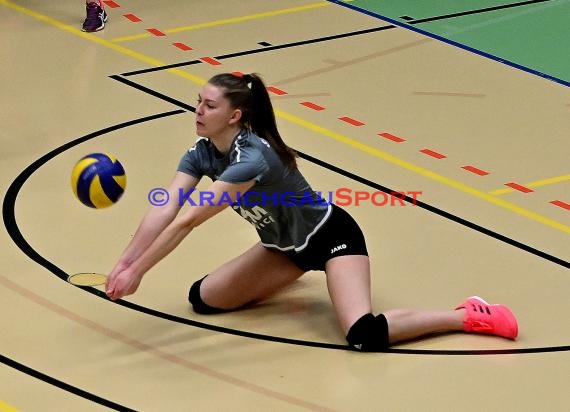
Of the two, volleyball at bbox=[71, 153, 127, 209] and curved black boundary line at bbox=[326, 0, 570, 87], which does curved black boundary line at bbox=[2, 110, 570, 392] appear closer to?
volleyball at bbox=[71, 153, 127, 209]

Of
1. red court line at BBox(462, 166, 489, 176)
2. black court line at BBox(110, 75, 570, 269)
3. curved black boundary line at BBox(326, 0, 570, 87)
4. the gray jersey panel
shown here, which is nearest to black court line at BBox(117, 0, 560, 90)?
curved black boundary line at BBox(326, 0, 570, 87)

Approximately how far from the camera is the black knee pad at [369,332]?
6.24 metres

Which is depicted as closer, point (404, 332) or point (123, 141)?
point (404, 332)

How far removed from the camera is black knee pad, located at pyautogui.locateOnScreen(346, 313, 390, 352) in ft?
20.5

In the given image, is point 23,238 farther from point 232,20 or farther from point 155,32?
point 232,20

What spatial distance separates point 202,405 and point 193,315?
926 millimetres

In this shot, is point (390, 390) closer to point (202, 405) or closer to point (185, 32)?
point (202, 405)

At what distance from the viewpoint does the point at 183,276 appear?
7020 mm

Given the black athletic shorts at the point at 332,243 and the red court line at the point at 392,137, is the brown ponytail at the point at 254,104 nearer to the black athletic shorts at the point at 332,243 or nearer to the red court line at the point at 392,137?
the black athletic shorts at the point at 332,243

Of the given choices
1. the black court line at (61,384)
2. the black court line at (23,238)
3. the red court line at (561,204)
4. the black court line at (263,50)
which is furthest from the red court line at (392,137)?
the black court line at (61,384)

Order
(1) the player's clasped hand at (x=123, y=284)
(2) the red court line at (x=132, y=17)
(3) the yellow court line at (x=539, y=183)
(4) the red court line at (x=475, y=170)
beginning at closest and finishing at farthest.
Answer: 1. (1) the player's clasped hand at (x=123, y=284)
2. (3) the yellow court line at (x=539, y=183)
3. (4) the red court line at (x=475, y=170)
4. (2) the red court line at (x=132, y=17)

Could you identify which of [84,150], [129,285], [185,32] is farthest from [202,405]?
[185,32]

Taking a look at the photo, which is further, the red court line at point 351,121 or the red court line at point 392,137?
the red court line at point 351,121

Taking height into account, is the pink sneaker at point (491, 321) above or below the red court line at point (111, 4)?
below
